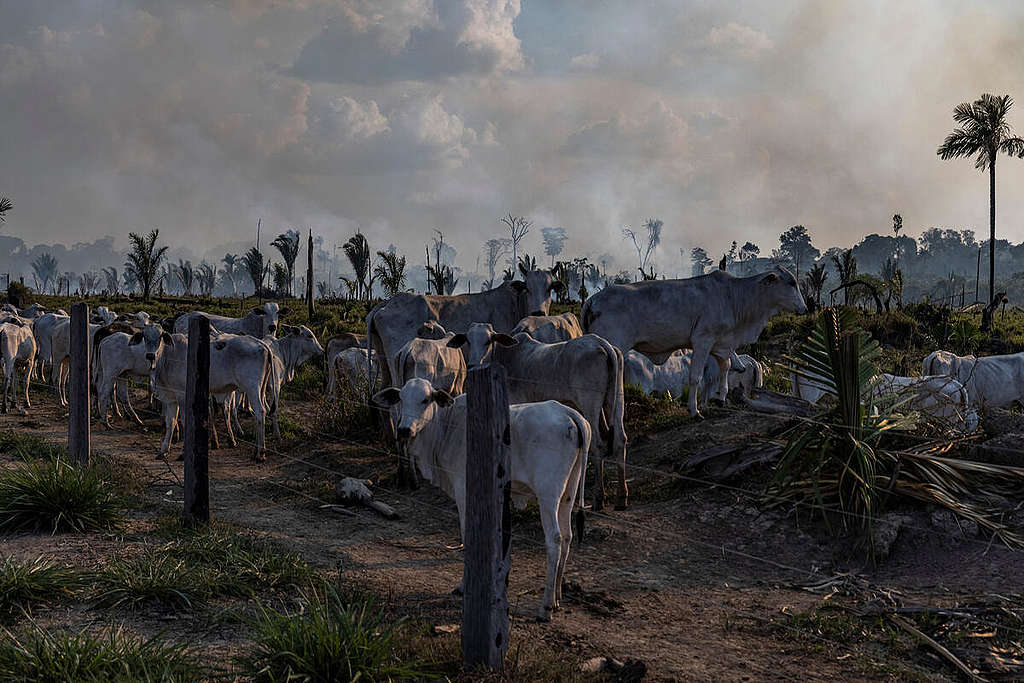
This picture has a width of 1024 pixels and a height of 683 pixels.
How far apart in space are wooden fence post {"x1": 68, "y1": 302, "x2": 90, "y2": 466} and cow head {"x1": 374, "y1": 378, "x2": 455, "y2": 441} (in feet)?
13.5

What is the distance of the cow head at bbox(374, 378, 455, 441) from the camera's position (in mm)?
6789

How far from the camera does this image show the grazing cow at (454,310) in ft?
43.9

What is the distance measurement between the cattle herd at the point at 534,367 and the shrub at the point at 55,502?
282 cm

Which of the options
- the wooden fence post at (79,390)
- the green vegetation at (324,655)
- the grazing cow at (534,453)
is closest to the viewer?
the green vegetation at (324,655)

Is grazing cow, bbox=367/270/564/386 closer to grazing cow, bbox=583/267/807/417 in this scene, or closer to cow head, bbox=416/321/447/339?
cow head, bbox=416/321/447/339

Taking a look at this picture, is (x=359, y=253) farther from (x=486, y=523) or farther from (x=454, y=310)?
(x=486, y=523)

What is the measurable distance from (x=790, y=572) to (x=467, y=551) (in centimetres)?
393

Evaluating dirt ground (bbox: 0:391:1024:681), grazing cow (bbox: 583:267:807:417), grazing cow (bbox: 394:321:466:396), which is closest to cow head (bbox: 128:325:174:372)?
dirt ground (bbox: 0:391:1024:681)

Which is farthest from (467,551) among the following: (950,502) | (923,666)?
(950,502)

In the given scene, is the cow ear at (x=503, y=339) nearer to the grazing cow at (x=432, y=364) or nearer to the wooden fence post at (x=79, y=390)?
the grazing cow at (x=432, y=364)

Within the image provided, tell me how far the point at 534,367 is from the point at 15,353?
11.5m

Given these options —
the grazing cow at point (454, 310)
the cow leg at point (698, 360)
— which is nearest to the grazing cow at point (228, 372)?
the grazing cow at point (454, 310)

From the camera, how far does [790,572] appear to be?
6984mm

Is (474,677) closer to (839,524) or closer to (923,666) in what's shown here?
(923,666)
